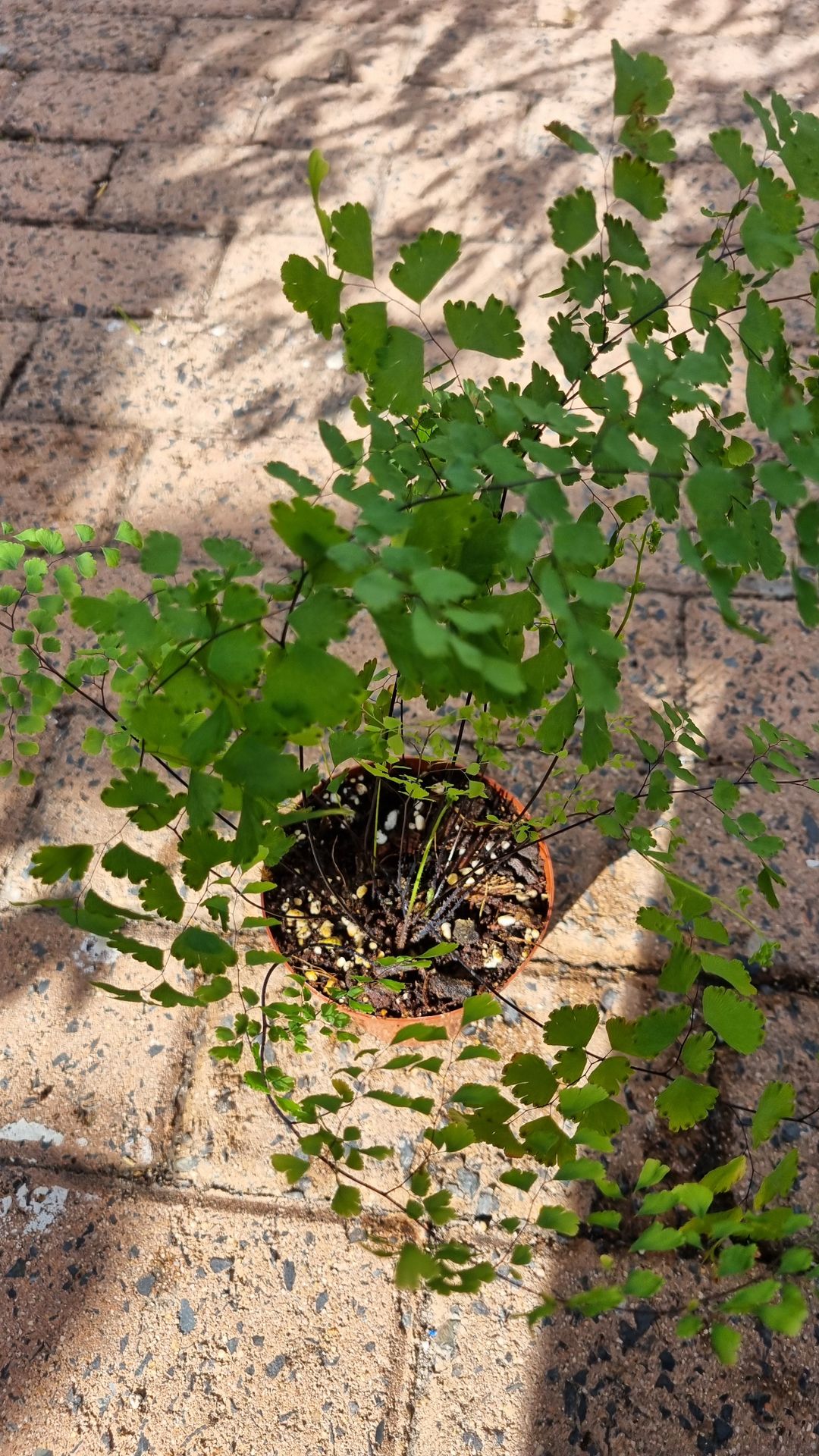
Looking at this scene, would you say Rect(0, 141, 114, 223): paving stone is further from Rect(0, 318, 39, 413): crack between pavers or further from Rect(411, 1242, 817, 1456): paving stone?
Rect(411, 1242, 817, 1456): paving stone

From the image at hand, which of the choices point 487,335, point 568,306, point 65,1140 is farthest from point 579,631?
point 568,306

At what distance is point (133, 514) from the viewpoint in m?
2.15

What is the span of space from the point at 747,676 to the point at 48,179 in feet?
7.60

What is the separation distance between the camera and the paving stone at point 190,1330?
130 centimetres

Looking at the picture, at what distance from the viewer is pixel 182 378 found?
2.38 m

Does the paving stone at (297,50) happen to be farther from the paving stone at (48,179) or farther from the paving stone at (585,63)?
the paving stone at (48,179)

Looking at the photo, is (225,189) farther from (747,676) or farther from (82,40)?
(747,676)

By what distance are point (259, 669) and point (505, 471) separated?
232 millimetres

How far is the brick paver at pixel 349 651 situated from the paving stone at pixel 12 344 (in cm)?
1

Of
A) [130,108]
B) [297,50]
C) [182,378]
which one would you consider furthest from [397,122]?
[182,378]

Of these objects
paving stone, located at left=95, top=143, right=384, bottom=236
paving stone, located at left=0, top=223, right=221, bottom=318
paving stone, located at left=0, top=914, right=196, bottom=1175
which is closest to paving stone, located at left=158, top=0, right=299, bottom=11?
paving stone, located at left=95, top=143, right=384, bottom=236

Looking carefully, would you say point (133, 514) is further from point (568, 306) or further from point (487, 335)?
point (487, 335)

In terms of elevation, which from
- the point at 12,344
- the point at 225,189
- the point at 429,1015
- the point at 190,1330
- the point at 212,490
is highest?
the point at 225,189

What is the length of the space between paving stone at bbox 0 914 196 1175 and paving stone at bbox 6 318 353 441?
4.06 feet
